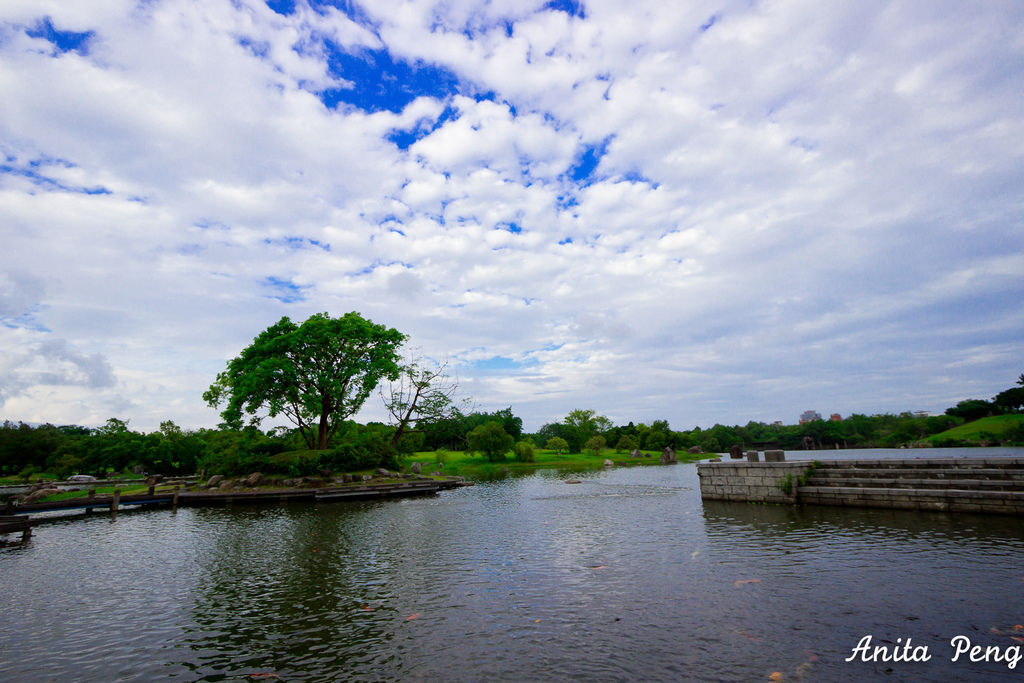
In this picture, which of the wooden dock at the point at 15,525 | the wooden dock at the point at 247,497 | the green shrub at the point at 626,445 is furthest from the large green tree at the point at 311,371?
the green shrub at the point at 626,445

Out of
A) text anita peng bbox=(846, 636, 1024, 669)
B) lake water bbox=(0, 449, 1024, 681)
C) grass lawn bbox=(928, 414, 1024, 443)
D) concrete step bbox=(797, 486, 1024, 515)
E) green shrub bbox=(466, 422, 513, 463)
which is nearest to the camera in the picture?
text anita peng bbox=(846, 636, 1024, 669)

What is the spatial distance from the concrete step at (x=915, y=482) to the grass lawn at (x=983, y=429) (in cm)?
11505

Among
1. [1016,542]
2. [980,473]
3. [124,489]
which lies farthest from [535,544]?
[124,489]

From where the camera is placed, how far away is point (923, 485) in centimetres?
2156

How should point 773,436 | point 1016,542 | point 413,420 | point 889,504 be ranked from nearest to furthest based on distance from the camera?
1. point 1016,542
2. point 889,504
3. point 413,420
4. point 773,436

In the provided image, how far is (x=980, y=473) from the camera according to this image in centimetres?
2047

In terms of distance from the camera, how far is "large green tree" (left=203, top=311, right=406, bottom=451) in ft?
162

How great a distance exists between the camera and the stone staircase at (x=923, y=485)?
19.4m

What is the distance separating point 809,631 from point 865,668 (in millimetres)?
1609

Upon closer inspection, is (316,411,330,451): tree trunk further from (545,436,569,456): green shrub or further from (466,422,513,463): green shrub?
(545,436,569,456): green shrub

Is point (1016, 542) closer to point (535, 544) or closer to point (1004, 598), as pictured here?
point (1004, 598)

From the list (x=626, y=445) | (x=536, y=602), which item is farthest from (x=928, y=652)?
(x=626, y=445)

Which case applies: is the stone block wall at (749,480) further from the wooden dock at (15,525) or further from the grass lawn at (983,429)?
the grass lawn at (983,429)

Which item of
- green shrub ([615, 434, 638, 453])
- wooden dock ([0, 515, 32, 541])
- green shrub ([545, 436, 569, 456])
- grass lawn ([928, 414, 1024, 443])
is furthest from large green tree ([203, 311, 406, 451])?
grass lawn ([928, 414, 1024, 443])
